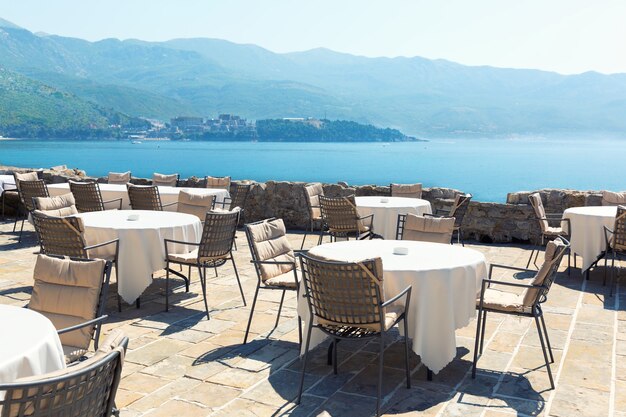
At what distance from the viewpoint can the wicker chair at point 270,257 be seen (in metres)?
4.57

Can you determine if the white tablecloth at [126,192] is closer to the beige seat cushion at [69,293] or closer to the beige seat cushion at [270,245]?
Answer: the beige seat cushion at [270,245]

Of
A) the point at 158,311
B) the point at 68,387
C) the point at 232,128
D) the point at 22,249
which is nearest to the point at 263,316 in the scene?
the point at 158,311

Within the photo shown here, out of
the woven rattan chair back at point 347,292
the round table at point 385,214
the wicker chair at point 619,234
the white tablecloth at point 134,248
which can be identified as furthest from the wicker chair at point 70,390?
the round table at point 385,214

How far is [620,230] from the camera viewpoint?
623 centimetres

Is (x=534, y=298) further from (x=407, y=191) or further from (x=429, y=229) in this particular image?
(x=407, y=191)

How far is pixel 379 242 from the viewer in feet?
16.0

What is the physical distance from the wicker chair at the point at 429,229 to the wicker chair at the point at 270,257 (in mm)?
1161

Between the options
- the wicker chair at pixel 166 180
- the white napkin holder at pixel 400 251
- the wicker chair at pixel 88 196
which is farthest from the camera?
the wicker chair at pixel 166 180

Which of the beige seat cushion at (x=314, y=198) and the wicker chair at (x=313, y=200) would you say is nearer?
the wicker chair at (x=313, y=200)

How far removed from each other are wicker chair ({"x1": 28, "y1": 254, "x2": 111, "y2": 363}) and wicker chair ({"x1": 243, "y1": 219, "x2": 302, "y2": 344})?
4.22 ft

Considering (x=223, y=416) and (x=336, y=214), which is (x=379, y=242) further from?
(x=336, y=214)

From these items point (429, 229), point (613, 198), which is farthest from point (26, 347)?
point (613, 198)

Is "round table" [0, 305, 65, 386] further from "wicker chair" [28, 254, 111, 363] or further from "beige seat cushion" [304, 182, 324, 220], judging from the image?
"beige seat cushion" [304, 182, 324, 220]

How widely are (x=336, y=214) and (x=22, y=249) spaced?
4.05 metres
